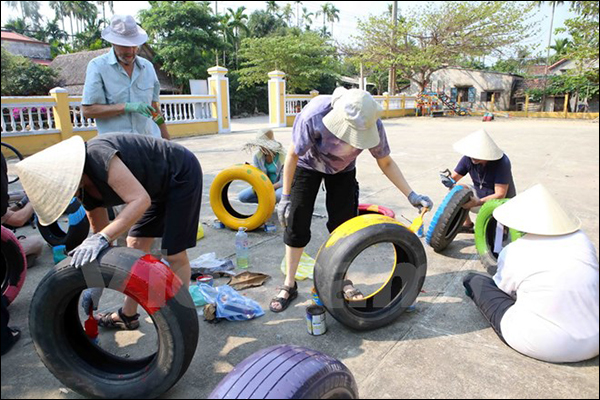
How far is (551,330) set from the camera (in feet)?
7.16

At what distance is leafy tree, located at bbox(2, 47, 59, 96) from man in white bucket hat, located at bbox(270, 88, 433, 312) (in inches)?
1114

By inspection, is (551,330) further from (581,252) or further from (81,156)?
(81,156)

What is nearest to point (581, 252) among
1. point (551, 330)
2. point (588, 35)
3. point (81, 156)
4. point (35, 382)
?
point (551, 330)

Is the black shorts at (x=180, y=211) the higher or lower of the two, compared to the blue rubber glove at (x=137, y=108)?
lower

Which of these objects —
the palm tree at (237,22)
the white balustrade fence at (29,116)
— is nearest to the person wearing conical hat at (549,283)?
the white balustrade fence at (29,116)

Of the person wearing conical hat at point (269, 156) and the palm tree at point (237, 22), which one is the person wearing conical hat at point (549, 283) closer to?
the person wearing conical hat at point (269, 156)

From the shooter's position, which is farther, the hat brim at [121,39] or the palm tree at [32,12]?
the palm tree at [32,12]

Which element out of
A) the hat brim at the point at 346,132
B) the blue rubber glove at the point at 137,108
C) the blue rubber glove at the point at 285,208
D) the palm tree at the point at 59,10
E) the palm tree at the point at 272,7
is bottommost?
the blue rubber glove at the point at 285,208

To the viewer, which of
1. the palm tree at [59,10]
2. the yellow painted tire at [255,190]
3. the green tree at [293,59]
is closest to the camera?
the yellow painted tire at [255,190]

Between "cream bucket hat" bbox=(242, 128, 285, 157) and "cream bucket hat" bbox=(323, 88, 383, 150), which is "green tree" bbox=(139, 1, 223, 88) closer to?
"cream bucket hat" bbox=(242, 128, 285, 157)

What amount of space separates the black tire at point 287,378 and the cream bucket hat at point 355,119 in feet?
4.32

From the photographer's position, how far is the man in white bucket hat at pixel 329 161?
2547 mm

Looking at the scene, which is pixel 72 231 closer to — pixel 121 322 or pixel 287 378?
pixel 121 322

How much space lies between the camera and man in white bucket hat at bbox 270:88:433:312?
255 cm
